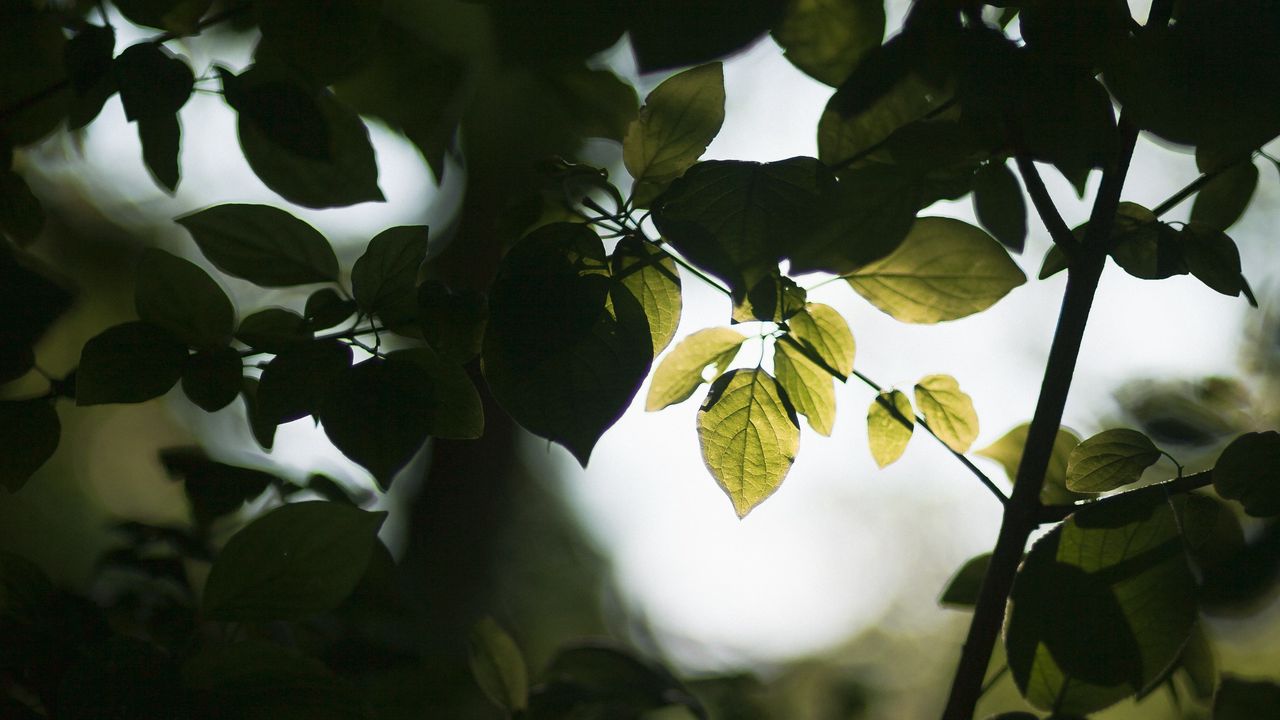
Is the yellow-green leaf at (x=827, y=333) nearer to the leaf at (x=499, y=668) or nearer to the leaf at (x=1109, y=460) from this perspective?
the leaf at (x=1109, y=460)

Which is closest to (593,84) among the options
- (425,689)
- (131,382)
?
(131,382)

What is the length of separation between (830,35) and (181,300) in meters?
0.46

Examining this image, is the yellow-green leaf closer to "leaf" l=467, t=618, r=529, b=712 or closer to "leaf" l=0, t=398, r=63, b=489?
"leaf" l=467, t=618, r=529, b=712

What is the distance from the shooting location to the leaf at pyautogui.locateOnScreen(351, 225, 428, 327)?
1.47 feet

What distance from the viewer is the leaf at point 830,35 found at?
45 centimetres

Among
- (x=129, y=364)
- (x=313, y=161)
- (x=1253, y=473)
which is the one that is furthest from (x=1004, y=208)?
(x=129, y=364)

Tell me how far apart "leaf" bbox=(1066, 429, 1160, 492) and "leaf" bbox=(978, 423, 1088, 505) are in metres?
0.13

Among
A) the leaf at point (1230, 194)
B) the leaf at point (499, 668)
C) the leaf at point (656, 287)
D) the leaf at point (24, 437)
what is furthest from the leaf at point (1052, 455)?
the leaf at point (24, 437)

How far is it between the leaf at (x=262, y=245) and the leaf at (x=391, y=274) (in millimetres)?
46

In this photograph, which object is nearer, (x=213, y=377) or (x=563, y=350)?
(x=563, y=350)

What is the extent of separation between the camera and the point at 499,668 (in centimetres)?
63

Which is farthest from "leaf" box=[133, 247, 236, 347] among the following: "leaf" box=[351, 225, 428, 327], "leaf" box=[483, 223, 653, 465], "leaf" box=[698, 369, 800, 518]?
"leaf" box=[698, 369, 800, 518]

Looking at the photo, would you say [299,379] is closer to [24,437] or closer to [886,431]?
[24,437]

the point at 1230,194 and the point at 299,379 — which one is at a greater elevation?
the point at 1230,194
